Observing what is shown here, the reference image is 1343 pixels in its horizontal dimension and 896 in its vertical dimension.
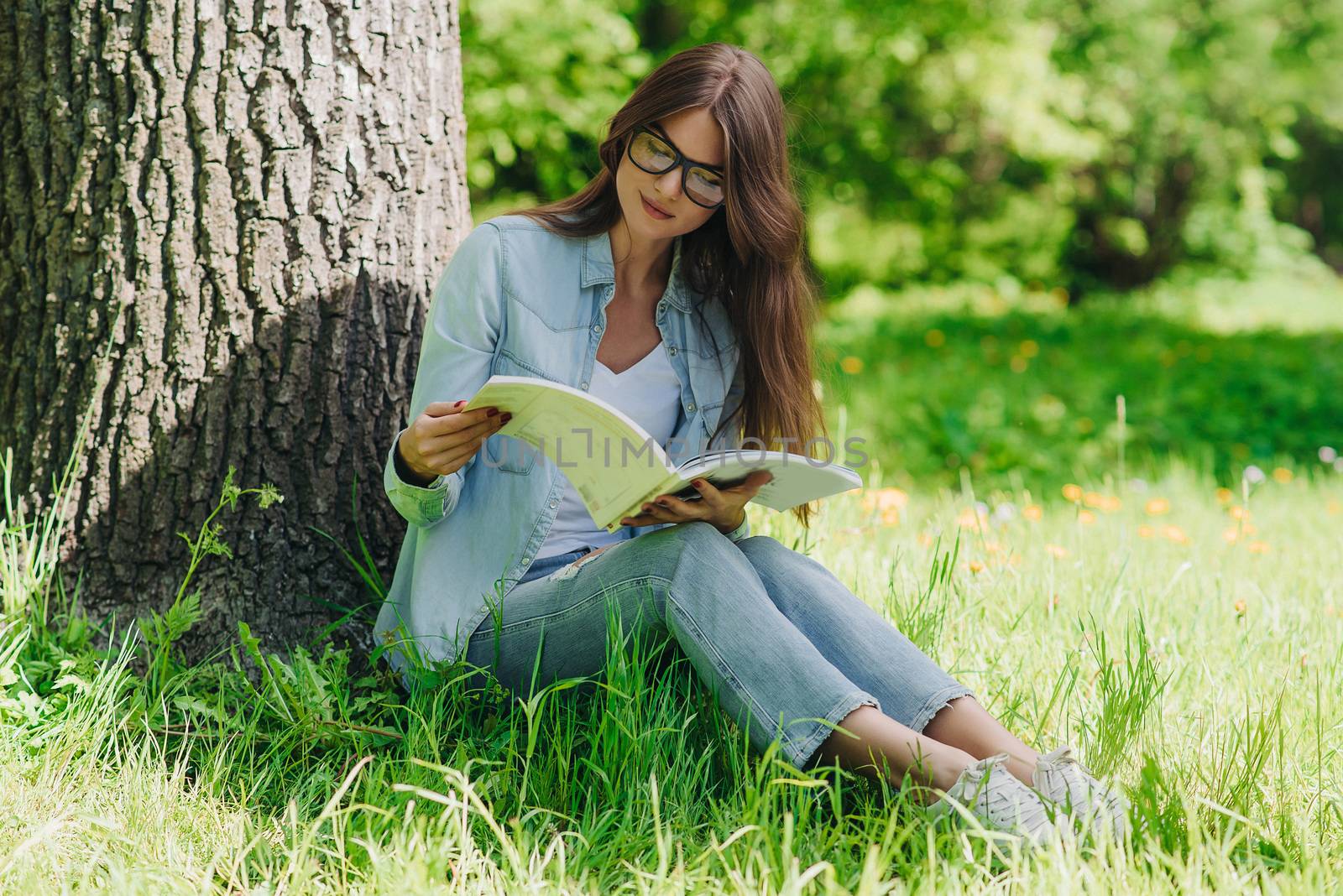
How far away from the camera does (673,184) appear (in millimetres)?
2055

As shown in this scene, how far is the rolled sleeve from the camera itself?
197 cm

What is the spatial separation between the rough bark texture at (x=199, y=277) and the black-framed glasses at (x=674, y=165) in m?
0.57

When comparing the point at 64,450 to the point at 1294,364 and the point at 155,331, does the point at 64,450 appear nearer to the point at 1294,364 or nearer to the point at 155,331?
the point at 155,331

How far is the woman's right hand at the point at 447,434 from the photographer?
1.79m

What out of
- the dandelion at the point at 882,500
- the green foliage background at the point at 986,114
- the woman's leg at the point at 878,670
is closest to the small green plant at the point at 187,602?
the woman's leg at the point at 878,670

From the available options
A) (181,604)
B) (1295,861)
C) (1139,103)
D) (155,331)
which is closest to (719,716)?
(1295,861)

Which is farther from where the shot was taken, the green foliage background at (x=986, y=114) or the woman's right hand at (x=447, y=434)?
the green foliage background at (x=986, y=114)

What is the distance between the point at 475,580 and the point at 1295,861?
1407 millimetres

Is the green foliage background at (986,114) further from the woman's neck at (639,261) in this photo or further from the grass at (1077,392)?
the woman's neck at (639,261)

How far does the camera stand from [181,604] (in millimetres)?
2143

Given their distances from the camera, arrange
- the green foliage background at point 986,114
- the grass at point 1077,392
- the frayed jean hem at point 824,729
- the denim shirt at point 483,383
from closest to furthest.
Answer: the frayed jean hem at point 824,729 → the denim shirt at point 483,383 → the grass at point 1077,392 → the green foliage background at point 986,114

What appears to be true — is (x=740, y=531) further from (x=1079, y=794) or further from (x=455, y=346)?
(x=1079, y=794)

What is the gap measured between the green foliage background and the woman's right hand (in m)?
5.50

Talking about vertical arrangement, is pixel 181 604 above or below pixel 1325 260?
below
